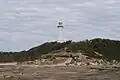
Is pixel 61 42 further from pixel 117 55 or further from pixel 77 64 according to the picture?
pixel 77 64

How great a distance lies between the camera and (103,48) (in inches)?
5108

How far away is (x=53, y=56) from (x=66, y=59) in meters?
4.48

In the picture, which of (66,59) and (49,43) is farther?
(49,43)

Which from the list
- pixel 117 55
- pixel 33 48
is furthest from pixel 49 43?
pixel 117 55

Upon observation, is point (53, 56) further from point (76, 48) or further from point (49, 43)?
point (49, 43)

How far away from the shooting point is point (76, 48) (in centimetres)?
11994

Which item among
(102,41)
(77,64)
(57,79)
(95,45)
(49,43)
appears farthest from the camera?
(49,43)

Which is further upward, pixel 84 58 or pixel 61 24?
pixel 61 24

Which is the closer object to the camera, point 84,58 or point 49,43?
point 84,58

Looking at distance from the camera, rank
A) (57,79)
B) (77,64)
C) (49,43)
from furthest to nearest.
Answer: (49,43) < (77,64) < (57,79)

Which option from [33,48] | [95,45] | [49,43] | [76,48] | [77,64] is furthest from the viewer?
[33,48]

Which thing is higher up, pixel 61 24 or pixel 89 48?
pixel 61 24

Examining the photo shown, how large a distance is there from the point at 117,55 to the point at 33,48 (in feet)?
154

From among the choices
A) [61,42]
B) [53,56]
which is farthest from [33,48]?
[53,56]
